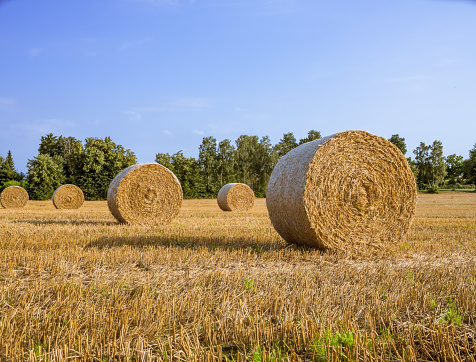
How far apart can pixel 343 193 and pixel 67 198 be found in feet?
61.9

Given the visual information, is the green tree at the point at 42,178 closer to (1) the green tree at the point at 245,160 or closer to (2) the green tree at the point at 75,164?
(2) the green tree at the point at 75,164

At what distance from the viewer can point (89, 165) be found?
3975 cm

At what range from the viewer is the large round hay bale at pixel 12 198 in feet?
73.6

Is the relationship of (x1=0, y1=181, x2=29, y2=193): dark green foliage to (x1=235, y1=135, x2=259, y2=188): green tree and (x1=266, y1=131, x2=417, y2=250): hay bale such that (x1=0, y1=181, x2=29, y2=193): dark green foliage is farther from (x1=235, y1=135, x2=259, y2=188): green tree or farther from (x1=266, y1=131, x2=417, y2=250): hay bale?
(x1=266, y1=131, x2=417, y2=250): hay bale

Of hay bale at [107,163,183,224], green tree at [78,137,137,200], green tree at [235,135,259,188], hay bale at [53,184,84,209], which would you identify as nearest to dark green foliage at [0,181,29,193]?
green tree at [78,137,137,200]

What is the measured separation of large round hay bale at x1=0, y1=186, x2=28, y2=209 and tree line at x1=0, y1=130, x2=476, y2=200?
15.9m

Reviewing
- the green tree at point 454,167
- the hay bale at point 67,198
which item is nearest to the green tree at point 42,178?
the hay bale at point 67,198

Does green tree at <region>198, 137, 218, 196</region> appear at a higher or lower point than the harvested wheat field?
higher

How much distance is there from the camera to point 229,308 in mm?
3105

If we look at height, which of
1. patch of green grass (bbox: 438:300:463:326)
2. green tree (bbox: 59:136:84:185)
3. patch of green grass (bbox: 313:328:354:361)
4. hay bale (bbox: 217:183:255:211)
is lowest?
patch of green grass (bbox: 438:300:463:326)

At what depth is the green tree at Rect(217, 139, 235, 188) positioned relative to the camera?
161 ft

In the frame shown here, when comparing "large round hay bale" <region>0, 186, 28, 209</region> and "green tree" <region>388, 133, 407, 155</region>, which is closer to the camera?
"large round hay bale" <region>0, 186, 28, 209</region>

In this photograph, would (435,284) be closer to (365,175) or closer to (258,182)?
(365,175)

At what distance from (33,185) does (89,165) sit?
19.2ft
